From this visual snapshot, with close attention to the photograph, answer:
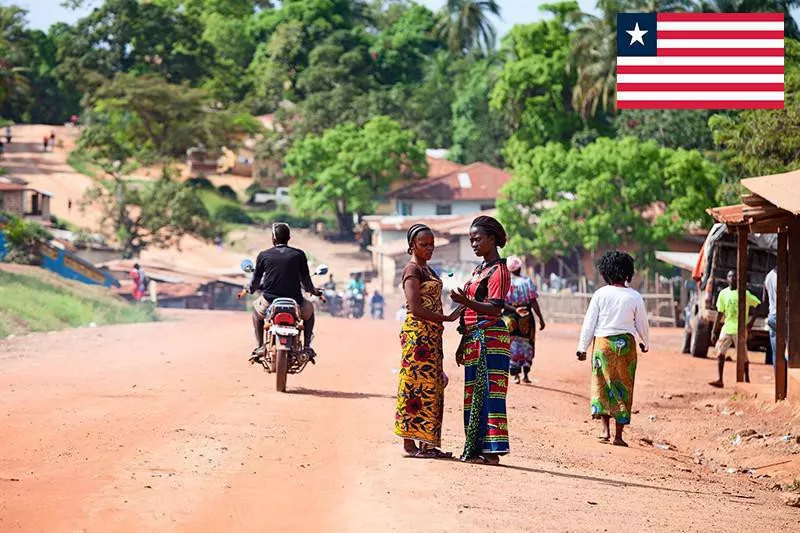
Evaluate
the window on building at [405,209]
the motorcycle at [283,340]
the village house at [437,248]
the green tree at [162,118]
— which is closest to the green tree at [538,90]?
the window on building at [405,209]

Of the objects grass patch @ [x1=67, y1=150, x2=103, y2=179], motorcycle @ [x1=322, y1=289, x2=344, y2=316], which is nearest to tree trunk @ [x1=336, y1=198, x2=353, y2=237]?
grass patch @ [x1=67, y1=150, x2=103, y2=179]

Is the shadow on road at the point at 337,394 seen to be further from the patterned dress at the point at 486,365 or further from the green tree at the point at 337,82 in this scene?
the green tree at the point at 337,82

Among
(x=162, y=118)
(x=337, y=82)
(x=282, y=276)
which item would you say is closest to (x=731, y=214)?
(x=282, y=276)

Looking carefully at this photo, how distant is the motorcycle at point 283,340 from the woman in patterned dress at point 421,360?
4.12 m

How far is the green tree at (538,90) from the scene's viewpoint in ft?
226

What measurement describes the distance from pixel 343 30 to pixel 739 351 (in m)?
81.2

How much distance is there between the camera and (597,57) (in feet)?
214

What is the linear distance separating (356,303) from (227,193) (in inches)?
1592

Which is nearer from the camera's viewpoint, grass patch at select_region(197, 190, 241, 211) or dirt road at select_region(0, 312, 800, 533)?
dirt road at select_region(0, 312, 800, 533)

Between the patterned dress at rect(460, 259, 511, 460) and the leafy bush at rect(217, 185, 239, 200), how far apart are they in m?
73.7

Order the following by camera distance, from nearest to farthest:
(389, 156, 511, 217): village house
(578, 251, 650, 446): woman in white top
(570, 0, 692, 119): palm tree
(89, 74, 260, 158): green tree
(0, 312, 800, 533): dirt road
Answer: (0, 312, 800, 533): dirt road < (578, 251, 650, 446): woman in white top < (570, 0, 692, 119): palm tree < (389, 156, 511, 217): village house < (89, 74, 260, 158): green tree

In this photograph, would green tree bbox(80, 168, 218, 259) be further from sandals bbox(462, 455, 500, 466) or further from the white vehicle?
sandals bbox(462, 455, 500, 466)

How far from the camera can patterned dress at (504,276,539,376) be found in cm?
1675

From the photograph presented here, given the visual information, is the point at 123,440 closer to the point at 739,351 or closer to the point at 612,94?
the point at 739,351
